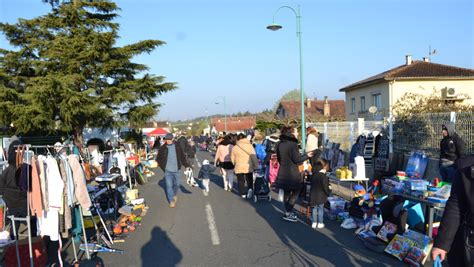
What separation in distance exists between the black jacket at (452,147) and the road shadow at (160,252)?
6.53 metres

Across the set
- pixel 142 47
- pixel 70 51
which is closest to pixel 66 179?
pixel 70 51

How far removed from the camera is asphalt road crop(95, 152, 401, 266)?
6.24 m

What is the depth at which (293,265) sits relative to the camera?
598 cm

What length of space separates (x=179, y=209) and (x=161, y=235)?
8.95ft

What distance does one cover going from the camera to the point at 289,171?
876 centimetres

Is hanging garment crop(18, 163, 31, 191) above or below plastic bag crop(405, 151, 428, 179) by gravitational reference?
above

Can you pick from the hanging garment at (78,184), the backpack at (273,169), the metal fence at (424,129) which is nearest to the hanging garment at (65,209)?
the hanging garment at (78,184)

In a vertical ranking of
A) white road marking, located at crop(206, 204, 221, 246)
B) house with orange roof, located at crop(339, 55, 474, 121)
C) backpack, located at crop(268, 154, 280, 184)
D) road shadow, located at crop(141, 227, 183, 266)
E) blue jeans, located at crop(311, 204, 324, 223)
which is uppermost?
house with orange roof, located at crop(339, 55, 474, 121)

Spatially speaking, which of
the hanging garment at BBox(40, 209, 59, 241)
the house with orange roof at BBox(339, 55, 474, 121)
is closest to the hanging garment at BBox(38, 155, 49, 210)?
the hanging garment at BBox(40, 209, 59, 241)

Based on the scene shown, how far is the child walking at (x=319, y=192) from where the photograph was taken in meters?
8.06

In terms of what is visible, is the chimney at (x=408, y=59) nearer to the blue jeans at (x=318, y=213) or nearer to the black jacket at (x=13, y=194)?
the blue jeans at (x=318, y=213)

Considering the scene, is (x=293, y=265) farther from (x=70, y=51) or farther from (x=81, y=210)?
(x=70, y=51)

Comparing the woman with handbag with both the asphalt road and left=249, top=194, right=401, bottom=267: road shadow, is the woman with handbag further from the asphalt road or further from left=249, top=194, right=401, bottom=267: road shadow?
left=249, top=194, right=401, bottom=267: road shadow

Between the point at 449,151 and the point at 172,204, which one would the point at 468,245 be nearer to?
the point at 449,151
